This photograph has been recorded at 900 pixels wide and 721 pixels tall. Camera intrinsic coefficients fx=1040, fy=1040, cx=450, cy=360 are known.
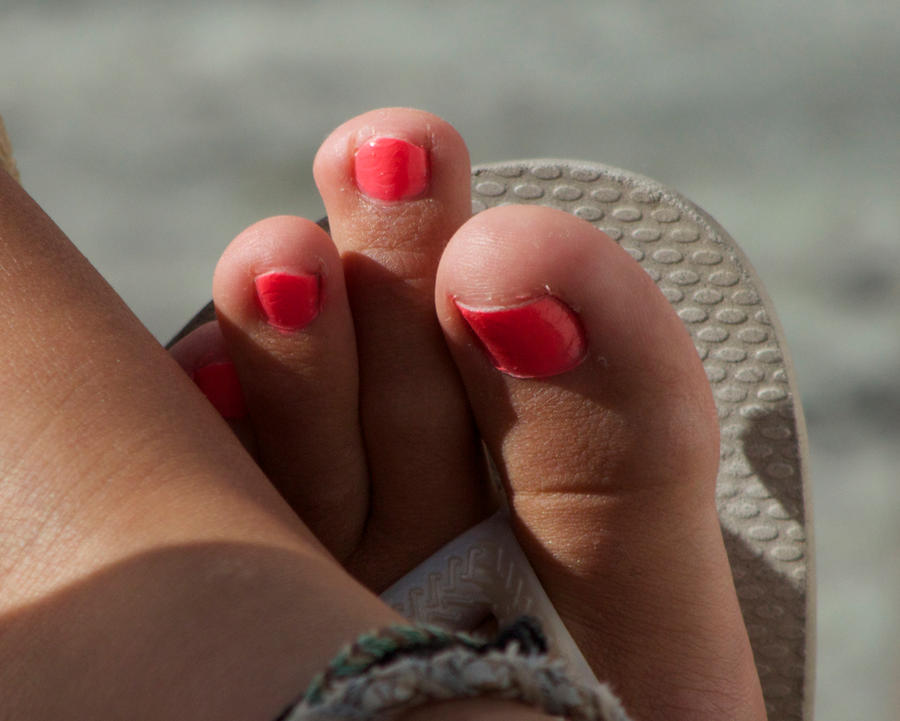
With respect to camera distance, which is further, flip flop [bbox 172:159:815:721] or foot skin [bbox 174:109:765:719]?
flip flop [bbox 172:159:815:721]

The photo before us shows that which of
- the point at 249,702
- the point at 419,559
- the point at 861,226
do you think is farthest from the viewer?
the point at 861,226

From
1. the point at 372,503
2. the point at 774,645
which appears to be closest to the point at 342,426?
the point at 372,503

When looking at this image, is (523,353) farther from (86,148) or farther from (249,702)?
(86,148)

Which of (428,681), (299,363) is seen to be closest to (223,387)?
(299,363)

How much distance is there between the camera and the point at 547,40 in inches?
41.2

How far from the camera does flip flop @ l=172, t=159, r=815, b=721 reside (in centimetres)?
66

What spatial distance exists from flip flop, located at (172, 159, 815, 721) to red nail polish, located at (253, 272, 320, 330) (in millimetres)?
162

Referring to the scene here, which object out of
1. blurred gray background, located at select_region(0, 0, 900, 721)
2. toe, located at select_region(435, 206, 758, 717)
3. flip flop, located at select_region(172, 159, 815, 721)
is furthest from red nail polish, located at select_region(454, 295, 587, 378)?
blurred gray background, located at select_region(0, 0, 900, 721)

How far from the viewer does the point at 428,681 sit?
37 centimetres

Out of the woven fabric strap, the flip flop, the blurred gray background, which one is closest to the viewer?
the woven fabric strap

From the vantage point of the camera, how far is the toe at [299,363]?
0.58 m

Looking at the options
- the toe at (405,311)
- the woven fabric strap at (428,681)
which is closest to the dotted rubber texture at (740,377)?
the toe at (405,311)

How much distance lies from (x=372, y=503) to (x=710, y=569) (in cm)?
22

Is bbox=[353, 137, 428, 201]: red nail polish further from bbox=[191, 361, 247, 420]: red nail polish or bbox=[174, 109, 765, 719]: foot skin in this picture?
bbox=[191, 361, 247, 420]: red nail polish
